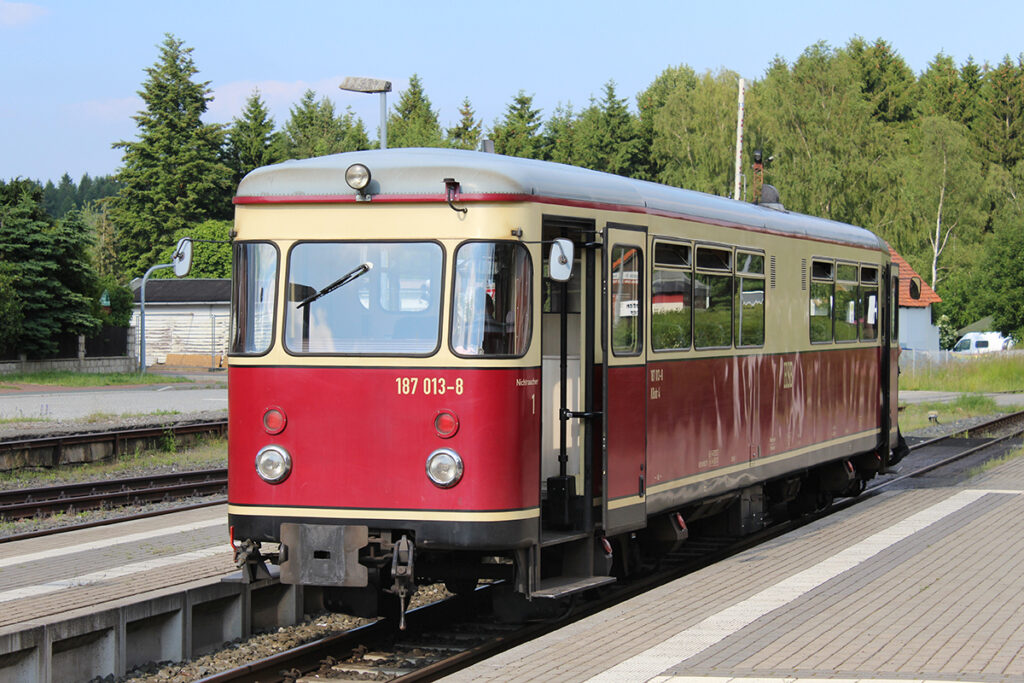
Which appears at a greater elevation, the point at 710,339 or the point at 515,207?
the point at 515,207

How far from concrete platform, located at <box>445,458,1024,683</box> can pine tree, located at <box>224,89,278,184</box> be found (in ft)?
242

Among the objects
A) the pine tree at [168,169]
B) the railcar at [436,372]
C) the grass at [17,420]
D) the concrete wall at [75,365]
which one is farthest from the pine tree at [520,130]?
the railcar at [436,372]

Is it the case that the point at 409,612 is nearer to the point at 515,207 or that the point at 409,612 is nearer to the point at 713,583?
the point at 713,583

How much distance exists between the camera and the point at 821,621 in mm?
7809

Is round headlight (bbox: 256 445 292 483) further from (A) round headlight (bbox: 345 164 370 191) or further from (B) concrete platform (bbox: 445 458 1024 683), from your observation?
(B) concrete platform (bbox: 445 458 1024 683)

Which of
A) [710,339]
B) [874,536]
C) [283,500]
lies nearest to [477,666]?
[283,500]

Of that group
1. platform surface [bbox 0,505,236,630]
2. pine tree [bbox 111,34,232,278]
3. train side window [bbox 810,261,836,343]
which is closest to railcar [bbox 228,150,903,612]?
platform surface [bbox 0,505,236,630]

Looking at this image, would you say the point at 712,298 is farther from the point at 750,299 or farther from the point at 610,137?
the point at 610,137

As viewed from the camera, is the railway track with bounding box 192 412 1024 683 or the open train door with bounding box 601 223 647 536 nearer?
the railway track with bounding box 192 412 1024 683

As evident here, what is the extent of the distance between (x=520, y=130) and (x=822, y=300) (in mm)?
71225

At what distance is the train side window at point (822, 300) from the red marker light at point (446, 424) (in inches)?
250

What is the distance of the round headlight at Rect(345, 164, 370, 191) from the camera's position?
7.80 m

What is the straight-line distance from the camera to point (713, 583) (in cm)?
920

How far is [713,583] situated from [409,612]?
7.23ft
